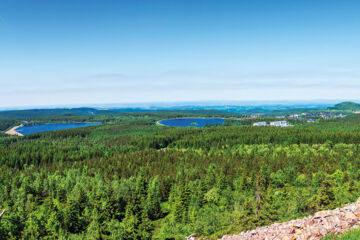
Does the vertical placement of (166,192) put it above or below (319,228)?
below

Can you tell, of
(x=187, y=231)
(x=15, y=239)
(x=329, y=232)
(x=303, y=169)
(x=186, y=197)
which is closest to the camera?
(x=329, y=232)

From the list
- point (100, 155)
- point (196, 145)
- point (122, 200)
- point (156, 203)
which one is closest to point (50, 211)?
point (122, 200)

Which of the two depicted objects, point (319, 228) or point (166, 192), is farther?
point (166, 192)

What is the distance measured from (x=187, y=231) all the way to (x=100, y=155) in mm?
85932

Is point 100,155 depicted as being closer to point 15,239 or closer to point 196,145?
point 196,145

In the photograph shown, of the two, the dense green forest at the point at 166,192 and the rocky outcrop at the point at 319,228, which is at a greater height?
the rocky outcrop at the point at 319,228

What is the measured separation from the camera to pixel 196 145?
136 metres

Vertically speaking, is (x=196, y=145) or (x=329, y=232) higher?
(x=329, y=232)

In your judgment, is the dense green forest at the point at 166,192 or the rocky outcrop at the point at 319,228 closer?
the rocky outcrop at the point at 319,228

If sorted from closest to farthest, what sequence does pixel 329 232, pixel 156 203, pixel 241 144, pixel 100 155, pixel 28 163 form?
pixel 329 232
pixel 156 203
pixel 28 163
pixel 100 155
pixel 241 144

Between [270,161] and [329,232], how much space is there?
73848 millimetres

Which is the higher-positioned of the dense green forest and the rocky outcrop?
the rocky outcrop

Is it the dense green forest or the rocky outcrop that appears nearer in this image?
the rocky outcrop

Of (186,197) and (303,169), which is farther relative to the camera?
(303,169)
